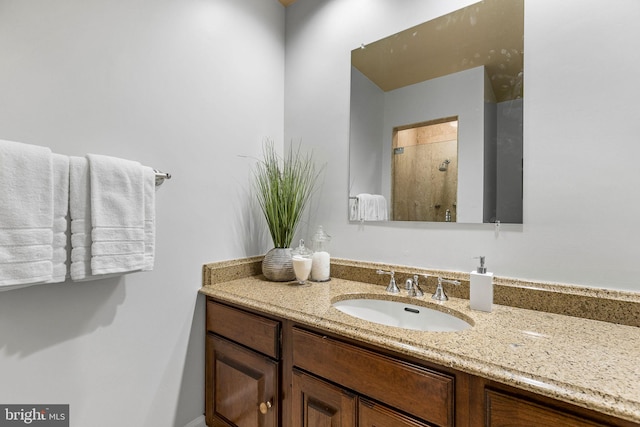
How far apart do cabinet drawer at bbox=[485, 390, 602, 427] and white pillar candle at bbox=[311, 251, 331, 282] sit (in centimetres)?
87

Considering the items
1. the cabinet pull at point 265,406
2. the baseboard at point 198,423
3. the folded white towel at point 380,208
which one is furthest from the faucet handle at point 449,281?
the baseboard at point 198,423

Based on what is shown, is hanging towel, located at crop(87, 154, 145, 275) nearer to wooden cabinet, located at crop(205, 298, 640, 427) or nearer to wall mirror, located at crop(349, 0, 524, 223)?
wooden cabinet, located at crop(205, 298, 640, 427)

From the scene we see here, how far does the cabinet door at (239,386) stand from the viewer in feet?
3.55

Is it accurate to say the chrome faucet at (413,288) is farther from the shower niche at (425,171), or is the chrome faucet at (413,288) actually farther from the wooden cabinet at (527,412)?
the wooden cabinet at (527,412)

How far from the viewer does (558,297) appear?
993mm

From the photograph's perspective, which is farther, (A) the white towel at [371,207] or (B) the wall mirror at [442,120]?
(A) the white towel at [371,207]

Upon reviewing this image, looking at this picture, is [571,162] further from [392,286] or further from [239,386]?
[239,386]

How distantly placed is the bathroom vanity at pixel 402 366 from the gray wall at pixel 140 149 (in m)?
0.20

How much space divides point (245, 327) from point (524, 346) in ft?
3.03

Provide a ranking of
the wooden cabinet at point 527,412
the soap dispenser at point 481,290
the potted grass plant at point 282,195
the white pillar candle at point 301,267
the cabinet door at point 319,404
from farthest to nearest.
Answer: the potted grass plant at point 282,195, the white pillar candle at point 301,267, the soap dispenser at point 481,290, the cabinet door at point 319,404, the wooden cabinet at point 527,412

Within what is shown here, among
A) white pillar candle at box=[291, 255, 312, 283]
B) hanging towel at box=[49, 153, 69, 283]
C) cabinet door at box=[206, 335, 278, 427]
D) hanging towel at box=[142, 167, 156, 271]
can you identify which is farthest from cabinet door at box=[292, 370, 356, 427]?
hanging towel at box=[49, 153, 69, 283]

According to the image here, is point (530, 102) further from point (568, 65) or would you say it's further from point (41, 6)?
point (41, 6)

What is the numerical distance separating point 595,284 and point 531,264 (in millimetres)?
177

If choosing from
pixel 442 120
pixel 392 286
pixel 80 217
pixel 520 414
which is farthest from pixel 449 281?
pixel 80 217
